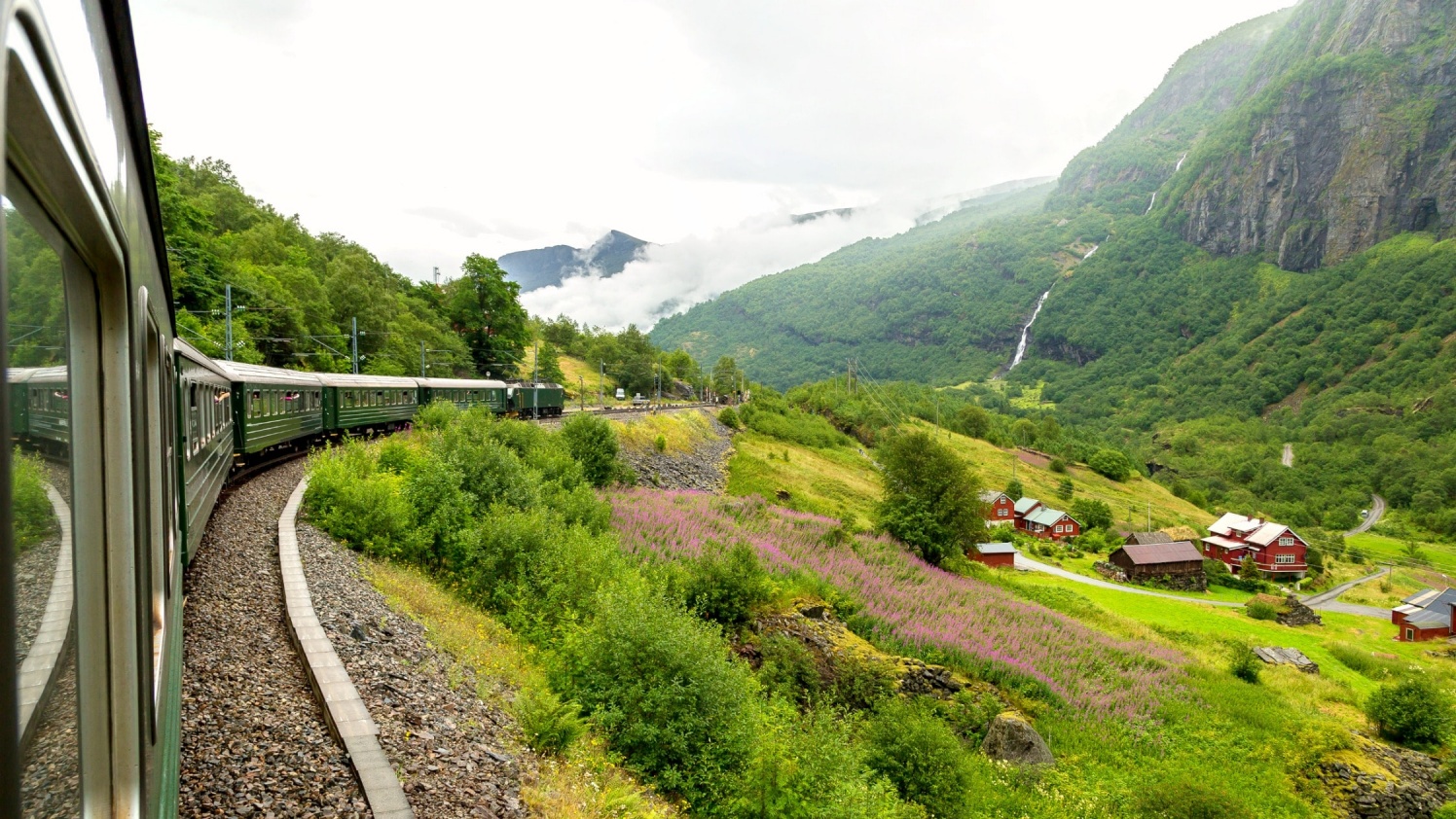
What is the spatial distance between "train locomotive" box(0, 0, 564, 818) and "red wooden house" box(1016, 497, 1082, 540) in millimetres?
70075

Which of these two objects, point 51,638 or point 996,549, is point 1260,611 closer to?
point 996,549

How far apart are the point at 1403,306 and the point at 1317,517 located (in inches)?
4500

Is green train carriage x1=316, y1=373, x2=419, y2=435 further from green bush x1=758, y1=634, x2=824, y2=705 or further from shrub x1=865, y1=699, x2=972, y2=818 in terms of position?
shrub x1=865, y1=699, x2=972, y2=818

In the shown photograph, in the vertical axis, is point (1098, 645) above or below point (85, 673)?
below

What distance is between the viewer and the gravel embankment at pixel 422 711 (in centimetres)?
620

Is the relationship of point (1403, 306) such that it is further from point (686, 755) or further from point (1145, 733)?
point (686, 755)

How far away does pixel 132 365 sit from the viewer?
229 cm

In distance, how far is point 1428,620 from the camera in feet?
142

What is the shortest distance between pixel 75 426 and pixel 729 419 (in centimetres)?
5573

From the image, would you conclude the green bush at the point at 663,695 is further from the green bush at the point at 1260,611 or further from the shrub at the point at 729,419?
the green bush at the point at 1260,611

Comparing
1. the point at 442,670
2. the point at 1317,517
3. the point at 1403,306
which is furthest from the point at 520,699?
the point at 1403,306

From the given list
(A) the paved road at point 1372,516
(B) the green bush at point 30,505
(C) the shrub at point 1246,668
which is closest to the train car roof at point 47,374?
(B) the green bush at point 30,505

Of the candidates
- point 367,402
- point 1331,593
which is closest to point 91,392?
point 367,402

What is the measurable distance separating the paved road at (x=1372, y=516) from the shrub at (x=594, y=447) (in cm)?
10840
